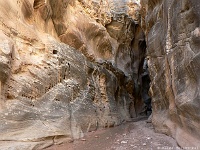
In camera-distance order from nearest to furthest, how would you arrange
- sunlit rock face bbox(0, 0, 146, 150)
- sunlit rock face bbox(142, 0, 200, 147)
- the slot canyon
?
sunlit rock face bbox(142, 0, 200, 147) → the slot canyon → sunlit rock face bbox(0, 0, 146, 150)

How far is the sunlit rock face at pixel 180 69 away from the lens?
5.46 m

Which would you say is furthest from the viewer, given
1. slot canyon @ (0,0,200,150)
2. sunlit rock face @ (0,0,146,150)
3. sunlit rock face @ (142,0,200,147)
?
sunlit rock face @ (0,0,146,150)

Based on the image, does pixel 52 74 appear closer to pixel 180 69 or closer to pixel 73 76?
pixel 73 76

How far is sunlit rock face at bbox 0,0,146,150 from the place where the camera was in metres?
6.00

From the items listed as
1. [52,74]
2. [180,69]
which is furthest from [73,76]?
[180,69]

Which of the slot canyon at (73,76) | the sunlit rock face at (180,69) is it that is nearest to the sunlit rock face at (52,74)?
the slot canyon at (73,76)

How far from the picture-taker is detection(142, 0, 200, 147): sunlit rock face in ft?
17.9

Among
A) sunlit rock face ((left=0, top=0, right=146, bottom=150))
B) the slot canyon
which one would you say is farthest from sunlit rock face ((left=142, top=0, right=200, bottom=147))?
sunlit rock face ((left=0, top=0, right=146, bottom=150))

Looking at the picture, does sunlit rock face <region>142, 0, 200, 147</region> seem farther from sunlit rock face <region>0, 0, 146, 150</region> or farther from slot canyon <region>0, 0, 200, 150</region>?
sunlit rock face <region>0, 0, 146, 150</region>

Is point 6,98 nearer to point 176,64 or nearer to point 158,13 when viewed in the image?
point 176,64

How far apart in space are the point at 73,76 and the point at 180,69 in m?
5.21

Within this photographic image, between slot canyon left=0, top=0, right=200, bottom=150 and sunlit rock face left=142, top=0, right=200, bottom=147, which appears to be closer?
sunlit rock face left=142, top=0, right=200, bottom=147

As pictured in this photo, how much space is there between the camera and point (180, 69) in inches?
252

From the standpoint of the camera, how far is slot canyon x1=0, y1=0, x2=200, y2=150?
18.9 feet
